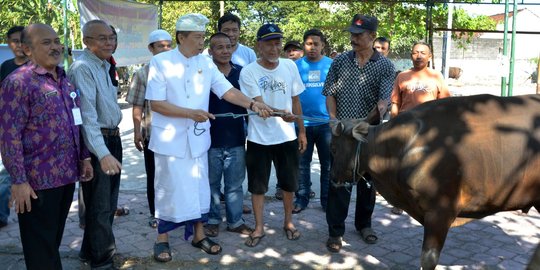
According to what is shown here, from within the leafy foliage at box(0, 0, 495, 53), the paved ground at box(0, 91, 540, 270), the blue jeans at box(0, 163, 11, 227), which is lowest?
the paved ground at box(0, 91, 540, 270)

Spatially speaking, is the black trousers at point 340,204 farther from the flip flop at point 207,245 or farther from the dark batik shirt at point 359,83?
the flip flop at point 207,245

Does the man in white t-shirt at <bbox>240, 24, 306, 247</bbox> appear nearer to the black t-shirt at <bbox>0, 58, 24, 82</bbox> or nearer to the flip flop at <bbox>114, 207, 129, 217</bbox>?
the flip flop at <bbox>114, 207, 129, 217</bbox>

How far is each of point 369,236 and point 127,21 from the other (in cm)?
637

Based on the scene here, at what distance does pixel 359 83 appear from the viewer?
4.66m

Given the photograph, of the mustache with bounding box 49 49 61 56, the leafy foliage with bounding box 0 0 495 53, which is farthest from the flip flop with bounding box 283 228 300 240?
the leafy foliage with bounding box 0 0 495 53

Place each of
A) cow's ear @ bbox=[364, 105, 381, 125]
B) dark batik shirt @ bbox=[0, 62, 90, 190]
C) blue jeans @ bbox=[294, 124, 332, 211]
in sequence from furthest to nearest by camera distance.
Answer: blue jeans @ bbox=[294, 124, 332, 211] < cow's ear @ bbox=[364, 105, 381, 125] < dark batik shirt @ bbox=[0, 62, 90, 190]

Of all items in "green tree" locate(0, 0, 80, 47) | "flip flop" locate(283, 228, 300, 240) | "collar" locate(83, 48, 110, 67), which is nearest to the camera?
"collar" locate(83, 48, 110, 67)

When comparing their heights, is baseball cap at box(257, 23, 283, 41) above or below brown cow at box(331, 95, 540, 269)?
above

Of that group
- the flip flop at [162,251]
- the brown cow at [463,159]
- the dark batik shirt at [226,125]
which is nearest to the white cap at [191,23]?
the dark batik shirt at [226,125]

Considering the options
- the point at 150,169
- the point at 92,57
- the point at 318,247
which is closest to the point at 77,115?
the point at 92,57

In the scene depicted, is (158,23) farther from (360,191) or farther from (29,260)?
(29,260)

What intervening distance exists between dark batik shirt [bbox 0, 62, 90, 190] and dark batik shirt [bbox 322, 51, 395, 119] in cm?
249

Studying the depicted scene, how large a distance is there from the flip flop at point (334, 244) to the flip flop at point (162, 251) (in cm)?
152

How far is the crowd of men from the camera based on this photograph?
10.8ft
